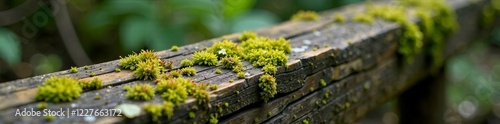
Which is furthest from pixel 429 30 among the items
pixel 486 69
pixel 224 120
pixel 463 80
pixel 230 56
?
pixel 486 69

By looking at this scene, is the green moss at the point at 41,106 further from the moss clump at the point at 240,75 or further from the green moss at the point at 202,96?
the moss clump at the point at 240,75

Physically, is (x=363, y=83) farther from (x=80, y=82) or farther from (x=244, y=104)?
(x=80, y=82)

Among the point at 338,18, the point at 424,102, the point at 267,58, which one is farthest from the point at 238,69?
the point at 424,102

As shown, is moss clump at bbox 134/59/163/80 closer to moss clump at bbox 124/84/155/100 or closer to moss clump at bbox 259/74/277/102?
moss clump at bbox 124/84/155/100

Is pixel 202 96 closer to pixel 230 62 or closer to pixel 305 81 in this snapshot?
pixel 230 62

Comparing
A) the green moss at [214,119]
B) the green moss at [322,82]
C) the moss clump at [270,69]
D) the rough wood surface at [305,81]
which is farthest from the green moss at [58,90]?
the green moss at [322,82]
